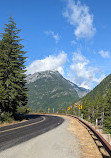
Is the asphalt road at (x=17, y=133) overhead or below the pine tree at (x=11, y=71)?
below

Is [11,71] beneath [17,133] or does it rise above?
above

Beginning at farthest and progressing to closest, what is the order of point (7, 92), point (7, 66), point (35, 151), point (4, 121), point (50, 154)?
1. point (7, 66)
2. point (7, 92)
3. point (4, 121)
4. point (35, 151)
5. point (50, 154)

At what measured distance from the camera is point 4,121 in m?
22.8

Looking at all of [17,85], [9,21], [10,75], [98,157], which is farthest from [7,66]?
[98,157]

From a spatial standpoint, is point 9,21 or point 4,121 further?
point 9,21

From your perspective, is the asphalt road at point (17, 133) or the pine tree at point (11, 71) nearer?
the asphalt road at point (17, 133)

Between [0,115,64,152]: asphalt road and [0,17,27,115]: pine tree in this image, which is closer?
[0,115,64,152]: asphalt road

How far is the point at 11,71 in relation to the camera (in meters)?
26.1

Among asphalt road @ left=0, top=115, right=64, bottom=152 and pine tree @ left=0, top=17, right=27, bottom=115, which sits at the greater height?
pine tree @ left=0, top=17, right=27, bottom=115

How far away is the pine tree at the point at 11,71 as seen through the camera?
2444 cm

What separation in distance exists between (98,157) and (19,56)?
2403 centimetres

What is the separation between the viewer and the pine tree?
80.2 feet

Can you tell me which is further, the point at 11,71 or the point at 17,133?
the point at 11,71

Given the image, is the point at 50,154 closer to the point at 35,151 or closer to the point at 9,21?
the point at 35,151
